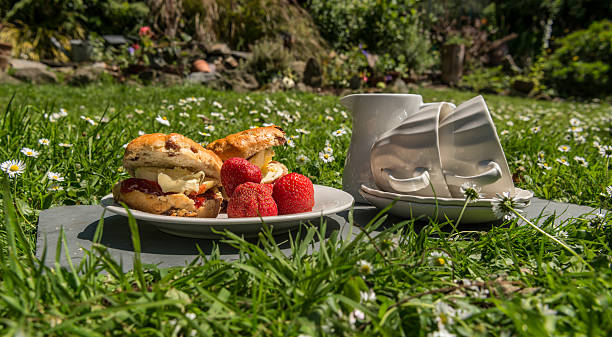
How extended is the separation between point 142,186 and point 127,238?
169 mm

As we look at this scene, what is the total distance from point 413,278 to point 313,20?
36.3 ft

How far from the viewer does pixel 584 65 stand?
10.1 m

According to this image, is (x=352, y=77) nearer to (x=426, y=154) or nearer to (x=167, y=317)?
(x=426, y=154)

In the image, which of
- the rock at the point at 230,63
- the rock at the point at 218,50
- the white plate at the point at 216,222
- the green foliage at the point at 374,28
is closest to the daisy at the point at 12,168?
the white plate at the point at 216,222

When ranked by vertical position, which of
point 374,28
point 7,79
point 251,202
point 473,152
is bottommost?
point 7,79

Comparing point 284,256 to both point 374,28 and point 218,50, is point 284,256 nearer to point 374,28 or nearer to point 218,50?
point 218,50

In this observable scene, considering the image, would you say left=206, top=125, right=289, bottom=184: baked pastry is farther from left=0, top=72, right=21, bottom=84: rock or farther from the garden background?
left=0, top=72, right=21, bottom=84: rock

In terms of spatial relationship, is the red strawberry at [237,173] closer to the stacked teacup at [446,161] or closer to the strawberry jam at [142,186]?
the strawberry jam at [142,186]

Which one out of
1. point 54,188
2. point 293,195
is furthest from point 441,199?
A: point 54,188

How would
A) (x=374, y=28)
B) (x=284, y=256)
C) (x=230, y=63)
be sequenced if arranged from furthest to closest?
(x=374, y=28), (x=230, y=63), (x=284, y=256)

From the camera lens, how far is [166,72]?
8.12m

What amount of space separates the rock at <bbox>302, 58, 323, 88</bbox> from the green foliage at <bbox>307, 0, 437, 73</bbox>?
8.79 ft

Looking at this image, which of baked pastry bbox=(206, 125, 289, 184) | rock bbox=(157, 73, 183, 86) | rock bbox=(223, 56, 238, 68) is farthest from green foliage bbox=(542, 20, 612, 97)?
baked pastry bbox=(206, 125, 289, 184)

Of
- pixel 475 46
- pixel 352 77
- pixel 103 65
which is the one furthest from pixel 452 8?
pixel 103 65
